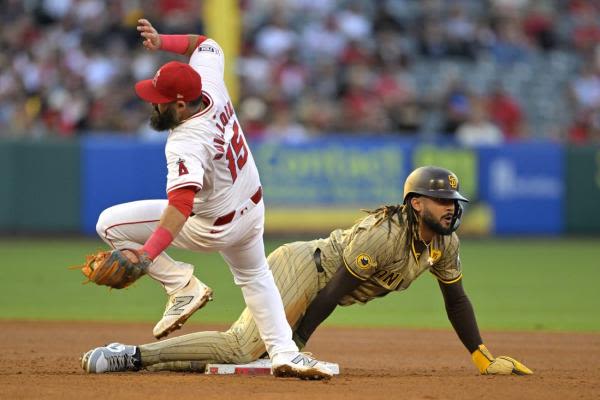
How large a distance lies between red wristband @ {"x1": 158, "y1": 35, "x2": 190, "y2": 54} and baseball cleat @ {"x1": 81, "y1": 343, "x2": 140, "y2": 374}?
170 cm

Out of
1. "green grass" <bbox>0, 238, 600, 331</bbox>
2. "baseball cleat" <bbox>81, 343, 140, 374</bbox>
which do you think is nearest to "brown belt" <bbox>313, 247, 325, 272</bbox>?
"baseball cleat" <bbox>81, 343, 140, 374</bbox>

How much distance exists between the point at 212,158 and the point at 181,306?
1016 millimetres

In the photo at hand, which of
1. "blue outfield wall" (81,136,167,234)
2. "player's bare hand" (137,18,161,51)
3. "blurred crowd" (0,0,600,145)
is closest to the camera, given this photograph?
"player's bare hand" (137,18,161,51)

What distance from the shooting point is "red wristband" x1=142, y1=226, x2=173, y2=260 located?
518 cm

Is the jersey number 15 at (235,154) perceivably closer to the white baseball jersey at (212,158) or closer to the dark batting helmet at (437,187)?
the white baseball jersey at (212,158)

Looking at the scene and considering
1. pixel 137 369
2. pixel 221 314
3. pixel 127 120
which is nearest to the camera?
pixel 137 369

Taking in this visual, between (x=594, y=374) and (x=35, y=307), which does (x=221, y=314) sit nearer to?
(x=35, y=307)

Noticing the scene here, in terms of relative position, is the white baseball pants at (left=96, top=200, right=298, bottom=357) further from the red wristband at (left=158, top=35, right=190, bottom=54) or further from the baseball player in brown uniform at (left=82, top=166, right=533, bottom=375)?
the red wristband at (left=158, top=35, right=190, bottom=54)

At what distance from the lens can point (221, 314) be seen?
979 cm

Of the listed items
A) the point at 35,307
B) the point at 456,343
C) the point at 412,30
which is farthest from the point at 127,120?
the point at 456,343

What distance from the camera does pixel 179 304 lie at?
6.13 m

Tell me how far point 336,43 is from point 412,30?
1463 millimetres

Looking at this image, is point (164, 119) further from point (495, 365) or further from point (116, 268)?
point (495, 365)

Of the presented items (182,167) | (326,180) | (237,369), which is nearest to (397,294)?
(326,180)
